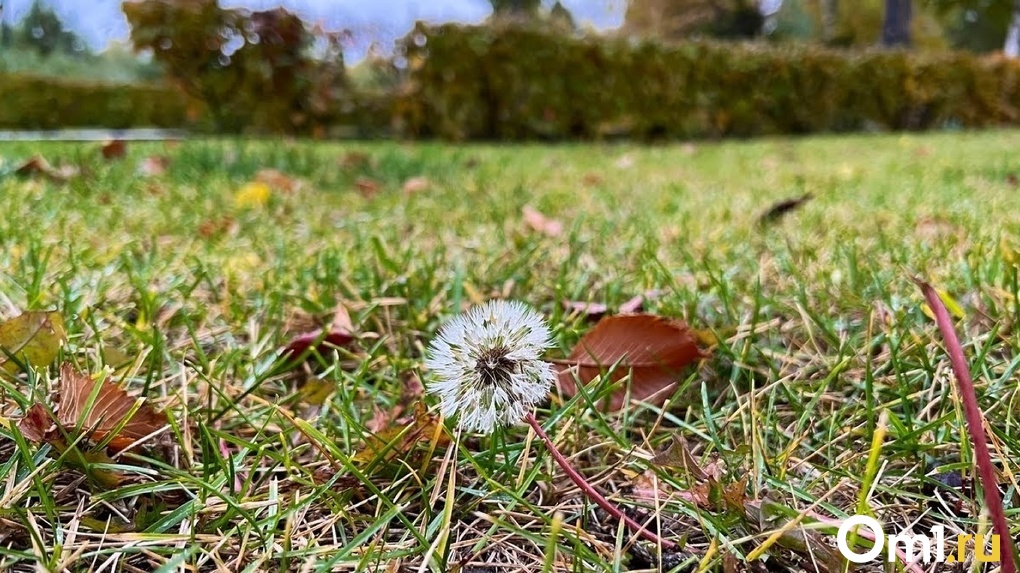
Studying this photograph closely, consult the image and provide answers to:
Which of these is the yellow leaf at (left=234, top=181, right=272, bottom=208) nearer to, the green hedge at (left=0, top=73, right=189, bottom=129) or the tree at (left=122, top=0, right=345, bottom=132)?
the tree at (left=122, top=0, right=345, bottom=132)

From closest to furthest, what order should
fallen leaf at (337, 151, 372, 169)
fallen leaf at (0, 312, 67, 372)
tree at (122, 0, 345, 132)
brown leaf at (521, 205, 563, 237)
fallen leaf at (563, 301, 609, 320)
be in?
1. fallen leaf at (0, 312, 67, 372)
2. fallen leaf at (563, 301, 609, 320)
3. brown leaf at (521, 205, 563, 237)
4. fallen leaf at (337, 151, 372, 169)
5. tree at (122, 0, 345, 132)

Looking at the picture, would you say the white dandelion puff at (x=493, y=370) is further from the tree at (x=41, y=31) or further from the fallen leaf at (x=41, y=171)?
the tree at (x=41, y=31)

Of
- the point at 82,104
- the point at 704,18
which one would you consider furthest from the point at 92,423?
the point at 704,18

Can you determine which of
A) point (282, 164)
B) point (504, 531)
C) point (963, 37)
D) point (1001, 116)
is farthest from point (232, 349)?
point (963, 37)

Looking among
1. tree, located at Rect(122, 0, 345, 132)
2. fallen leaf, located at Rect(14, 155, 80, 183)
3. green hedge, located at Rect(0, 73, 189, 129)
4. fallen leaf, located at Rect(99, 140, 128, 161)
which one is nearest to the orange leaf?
fallen leaf, located at Rect(99, 140, 128, 161)

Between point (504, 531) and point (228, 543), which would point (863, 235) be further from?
point (228, 543)

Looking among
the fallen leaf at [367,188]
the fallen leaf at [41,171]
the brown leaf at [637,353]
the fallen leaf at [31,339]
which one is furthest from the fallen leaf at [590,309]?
the fallen leaf at [41,171]
